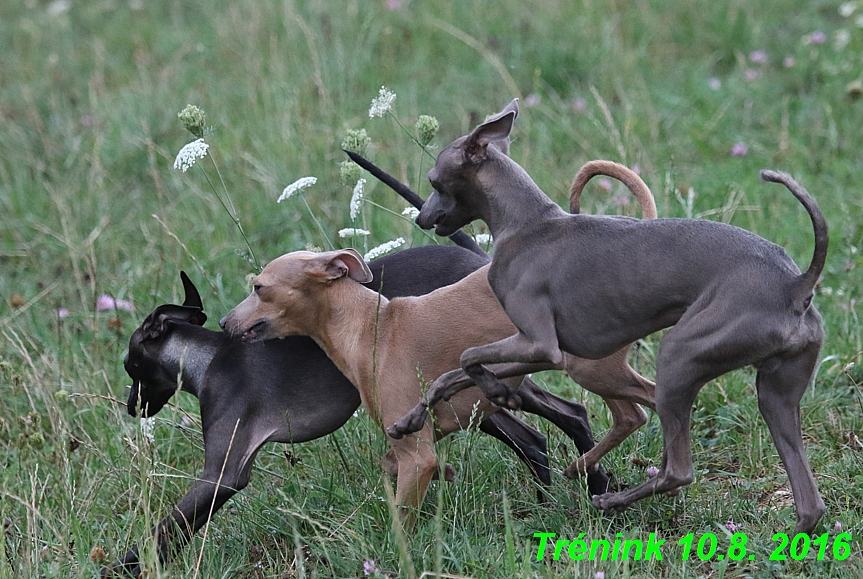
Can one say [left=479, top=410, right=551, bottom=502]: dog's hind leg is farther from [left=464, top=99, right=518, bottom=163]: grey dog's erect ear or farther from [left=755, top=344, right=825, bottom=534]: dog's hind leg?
[left=464, top=99, right=518, bottom=163]: grey dog's erect ear

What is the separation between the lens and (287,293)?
4051 millimetres

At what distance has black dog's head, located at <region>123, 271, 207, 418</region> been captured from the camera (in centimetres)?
434

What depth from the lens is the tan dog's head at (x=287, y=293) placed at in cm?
405

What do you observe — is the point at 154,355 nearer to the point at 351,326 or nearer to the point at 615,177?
the point at 351,326

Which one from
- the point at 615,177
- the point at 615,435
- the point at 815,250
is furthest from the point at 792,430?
the point at 615,177

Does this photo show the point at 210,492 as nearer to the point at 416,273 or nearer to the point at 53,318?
the point at 416,273

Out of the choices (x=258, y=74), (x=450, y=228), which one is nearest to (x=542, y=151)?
(x=258, y=74)

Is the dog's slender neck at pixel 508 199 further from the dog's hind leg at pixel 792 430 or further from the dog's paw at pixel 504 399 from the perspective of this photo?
the dog's hind leg at pixel 792 430

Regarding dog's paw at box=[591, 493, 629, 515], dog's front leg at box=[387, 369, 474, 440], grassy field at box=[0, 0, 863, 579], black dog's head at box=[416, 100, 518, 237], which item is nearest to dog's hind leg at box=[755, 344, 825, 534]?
grassy field at box=[0, 0, 863, 579]

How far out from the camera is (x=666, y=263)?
3.26 meters

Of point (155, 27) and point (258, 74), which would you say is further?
point (155, 27)

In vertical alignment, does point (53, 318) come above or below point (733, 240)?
below

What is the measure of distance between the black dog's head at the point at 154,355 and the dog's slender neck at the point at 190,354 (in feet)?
0.09

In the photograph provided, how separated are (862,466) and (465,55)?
5142mm
